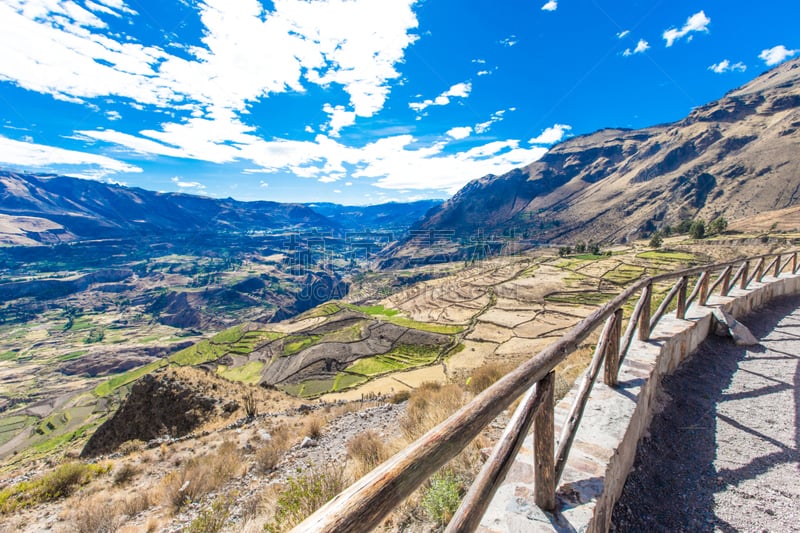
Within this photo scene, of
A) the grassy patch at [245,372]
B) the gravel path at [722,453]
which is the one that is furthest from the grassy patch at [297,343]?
the gravel path at [722,453]

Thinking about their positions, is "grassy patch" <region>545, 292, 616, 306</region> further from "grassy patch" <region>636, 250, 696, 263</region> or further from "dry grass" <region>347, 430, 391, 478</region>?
"dry grass" <region>347, 430, 391, 478</region>

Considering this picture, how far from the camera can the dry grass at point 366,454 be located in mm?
4865

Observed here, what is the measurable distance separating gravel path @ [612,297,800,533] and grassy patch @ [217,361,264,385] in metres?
50.3

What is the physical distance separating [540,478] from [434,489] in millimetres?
1451

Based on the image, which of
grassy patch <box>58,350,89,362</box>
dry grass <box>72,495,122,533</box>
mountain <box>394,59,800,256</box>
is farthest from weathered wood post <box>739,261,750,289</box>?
grassy patch <box>58,350,89,362</box>

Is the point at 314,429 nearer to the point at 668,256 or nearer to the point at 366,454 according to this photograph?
the point at 366,454

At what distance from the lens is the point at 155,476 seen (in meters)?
8.16

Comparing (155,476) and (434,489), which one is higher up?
(434,489)

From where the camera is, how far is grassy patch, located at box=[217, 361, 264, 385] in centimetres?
4778

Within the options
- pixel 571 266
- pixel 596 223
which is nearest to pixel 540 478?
pixel 571 266

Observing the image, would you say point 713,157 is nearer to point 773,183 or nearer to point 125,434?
point 773,183

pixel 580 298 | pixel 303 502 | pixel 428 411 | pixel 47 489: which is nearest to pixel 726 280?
pixel 428 411

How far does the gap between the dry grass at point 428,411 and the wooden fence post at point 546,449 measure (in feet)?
11.9

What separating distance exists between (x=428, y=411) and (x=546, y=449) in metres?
4.99
